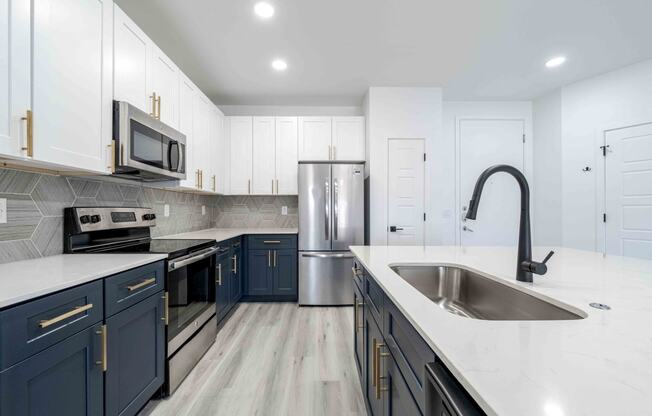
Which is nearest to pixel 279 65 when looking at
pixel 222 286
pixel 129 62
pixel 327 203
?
pixel 129 62

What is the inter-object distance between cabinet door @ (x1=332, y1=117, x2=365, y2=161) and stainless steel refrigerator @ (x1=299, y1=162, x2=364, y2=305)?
0.48m

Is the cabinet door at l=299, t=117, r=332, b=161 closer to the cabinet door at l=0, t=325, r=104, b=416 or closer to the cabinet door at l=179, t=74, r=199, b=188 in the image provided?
the cabinet door at l=179, t=74, r=199, b=188

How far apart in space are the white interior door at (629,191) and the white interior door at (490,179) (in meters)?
0.97

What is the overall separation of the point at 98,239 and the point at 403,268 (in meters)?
2.01

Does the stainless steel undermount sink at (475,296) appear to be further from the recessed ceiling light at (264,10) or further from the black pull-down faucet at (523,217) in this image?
the recessed ceiling light at (264,10)

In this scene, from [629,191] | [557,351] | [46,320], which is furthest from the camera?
[629,191]

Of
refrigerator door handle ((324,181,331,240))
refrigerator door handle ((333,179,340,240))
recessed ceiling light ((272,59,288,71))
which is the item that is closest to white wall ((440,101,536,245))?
refrigerator door handle ((333,179,340,240))

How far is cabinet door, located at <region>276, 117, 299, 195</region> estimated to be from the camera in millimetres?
3650

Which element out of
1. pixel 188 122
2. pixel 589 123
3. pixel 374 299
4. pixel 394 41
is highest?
pixel 394 41

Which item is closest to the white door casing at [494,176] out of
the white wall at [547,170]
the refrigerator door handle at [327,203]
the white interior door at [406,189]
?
the white wall at [547,170]

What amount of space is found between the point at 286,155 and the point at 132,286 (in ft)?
8.56

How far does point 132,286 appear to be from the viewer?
1.37 m

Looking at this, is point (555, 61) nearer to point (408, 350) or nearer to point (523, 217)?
point (523, 217)

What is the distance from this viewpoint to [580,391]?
39 cm
